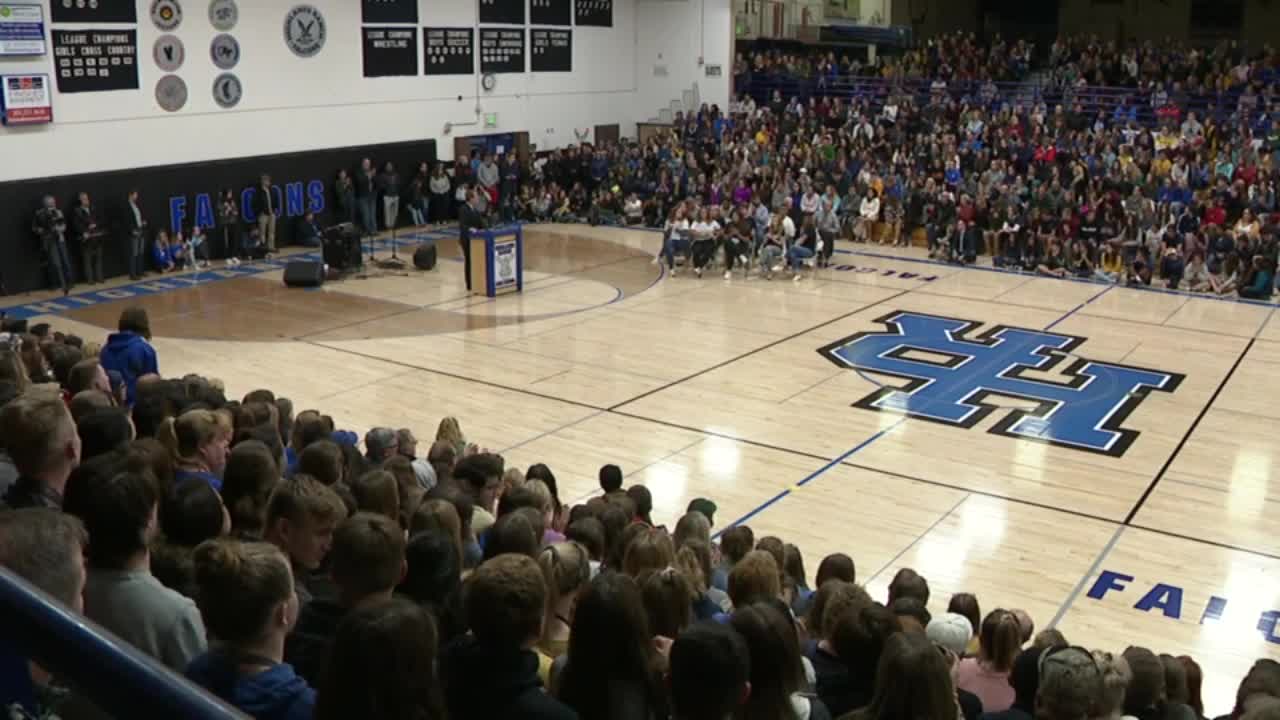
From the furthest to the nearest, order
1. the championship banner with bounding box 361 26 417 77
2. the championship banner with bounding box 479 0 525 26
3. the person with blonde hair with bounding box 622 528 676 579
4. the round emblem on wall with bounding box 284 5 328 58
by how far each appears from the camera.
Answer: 1. the championship banner with bounding box 479 0 525 26
2. the championship banner with bounding box 361 26 417 77
3. the round emblem on wall with bounding box 284 5 328 58
4. the person with blonde hair with bounding box 622 528 676 579

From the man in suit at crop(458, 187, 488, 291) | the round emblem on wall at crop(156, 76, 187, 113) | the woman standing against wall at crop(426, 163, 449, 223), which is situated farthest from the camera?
the woman standing against wall at crop(426, 163, 449, 223)

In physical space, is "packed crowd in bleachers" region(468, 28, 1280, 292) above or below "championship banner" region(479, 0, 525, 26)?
below

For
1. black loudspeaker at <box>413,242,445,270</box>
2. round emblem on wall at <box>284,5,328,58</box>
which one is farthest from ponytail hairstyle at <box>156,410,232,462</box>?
round emblem on wall at <box>284,5,328,58</box>

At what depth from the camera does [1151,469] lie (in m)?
12.2

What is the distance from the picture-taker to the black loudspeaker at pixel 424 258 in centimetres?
2247

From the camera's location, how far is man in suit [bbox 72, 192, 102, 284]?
2044 cm

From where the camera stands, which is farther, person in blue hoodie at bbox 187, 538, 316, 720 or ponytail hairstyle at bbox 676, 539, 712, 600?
ponytail hairstyle at bbox 676, 539, 712, 600

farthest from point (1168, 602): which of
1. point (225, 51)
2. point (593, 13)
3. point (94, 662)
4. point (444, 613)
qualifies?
point (593, 13)

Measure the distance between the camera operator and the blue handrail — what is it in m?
20.0

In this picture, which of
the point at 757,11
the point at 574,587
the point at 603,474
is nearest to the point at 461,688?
the point at 574,587

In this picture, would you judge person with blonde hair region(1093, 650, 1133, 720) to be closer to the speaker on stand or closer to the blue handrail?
the blue handrail

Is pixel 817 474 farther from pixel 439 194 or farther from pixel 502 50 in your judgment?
pixel 502 50

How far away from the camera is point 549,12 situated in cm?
3036

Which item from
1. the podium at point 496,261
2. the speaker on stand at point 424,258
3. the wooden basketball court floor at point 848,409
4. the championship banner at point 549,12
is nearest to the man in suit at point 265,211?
the wooden basketball court floor at point 848,409
